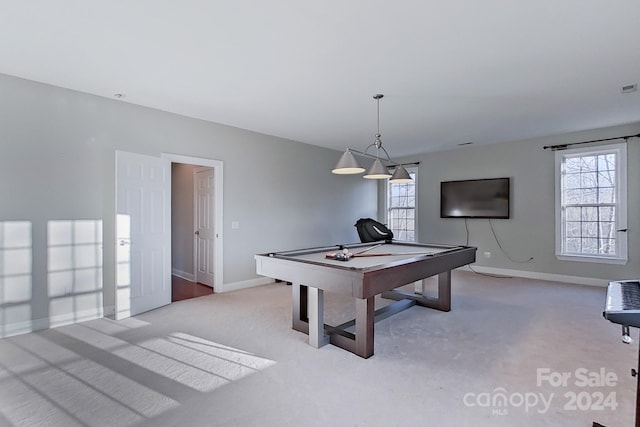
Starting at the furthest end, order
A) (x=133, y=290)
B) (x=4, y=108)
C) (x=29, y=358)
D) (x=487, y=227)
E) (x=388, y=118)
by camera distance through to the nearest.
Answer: (x=487, y=227) → (x=388, y=118) → (x=133, y=290) → (x=4, y=108) → (x=29, y=358)

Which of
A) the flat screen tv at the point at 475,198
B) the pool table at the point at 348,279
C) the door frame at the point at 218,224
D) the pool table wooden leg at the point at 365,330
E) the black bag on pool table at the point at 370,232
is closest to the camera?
the pool table at the point at 348,279

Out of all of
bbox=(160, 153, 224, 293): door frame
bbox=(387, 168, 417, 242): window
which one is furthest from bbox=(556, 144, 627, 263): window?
bbox=(160, 153, 224, 293): door frame

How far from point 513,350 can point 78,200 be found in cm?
471

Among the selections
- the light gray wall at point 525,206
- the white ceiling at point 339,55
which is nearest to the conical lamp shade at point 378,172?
the white ceiling at point 339,55

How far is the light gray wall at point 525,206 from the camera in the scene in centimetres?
492

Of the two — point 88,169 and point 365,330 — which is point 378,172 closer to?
point 365,330

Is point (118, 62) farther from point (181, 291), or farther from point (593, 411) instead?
point (593, 411)

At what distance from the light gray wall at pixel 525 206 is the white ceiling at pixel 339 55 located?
48.0 inches

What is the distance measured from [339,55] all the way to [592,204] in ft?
17.1

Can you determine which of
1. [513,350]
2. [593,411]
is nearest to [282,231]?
[513,350]

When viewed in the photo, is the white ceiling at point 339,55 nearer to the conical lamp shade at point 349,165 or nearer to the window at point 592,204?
the conical lamp shade at point 349,165

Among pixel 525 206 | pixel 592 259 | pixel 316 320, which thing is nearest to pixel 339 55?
pixel 316 320

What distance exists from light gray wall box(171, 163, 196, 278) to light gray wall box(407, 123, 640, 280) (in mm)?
5098

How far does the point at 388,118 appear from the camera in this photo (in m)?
4.59
